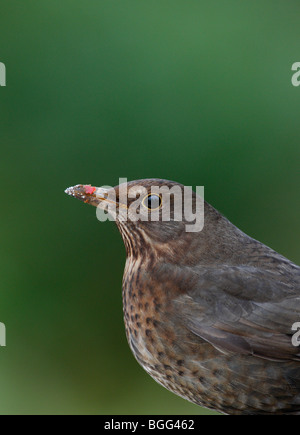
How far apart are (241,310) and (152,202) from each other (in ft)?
2.23

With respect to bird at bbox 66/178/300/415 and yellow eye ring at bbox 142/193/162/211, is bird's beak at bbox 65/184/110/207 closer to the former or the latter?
bird at bbox 66/178/300/415

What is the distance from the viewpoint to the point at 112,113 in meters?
5.02

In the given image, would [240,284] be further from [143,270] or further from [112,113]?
[112,113]

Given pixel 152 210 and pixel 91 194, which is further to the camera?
pixel 152 210

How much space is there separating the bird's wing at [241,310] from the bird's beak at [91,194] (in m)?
0.56

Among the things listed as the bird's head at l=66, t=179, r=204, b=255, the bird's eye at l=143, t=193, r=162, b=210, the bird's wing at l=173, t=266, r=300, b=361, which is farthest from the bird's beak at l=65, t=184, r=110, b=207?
the bird's wing at l=173, t=266, r=300, b=361

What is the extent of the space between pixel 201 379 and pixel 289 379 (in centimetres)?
41

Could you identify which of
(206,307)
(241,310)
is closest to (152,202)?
(206,307)

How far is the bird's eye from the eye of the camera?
2.97 metres

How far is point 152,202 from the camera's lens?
9.87 ft

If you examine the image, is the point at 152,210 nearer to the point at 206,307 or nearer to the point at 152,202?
the point at 152,202

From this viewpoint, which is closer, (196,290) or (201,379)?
(201,379)

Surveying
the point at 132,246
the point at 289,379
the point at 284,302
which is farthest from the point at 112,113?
the point at 289,379

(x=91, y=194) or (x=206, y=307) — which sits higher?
(x=91, y=194)
